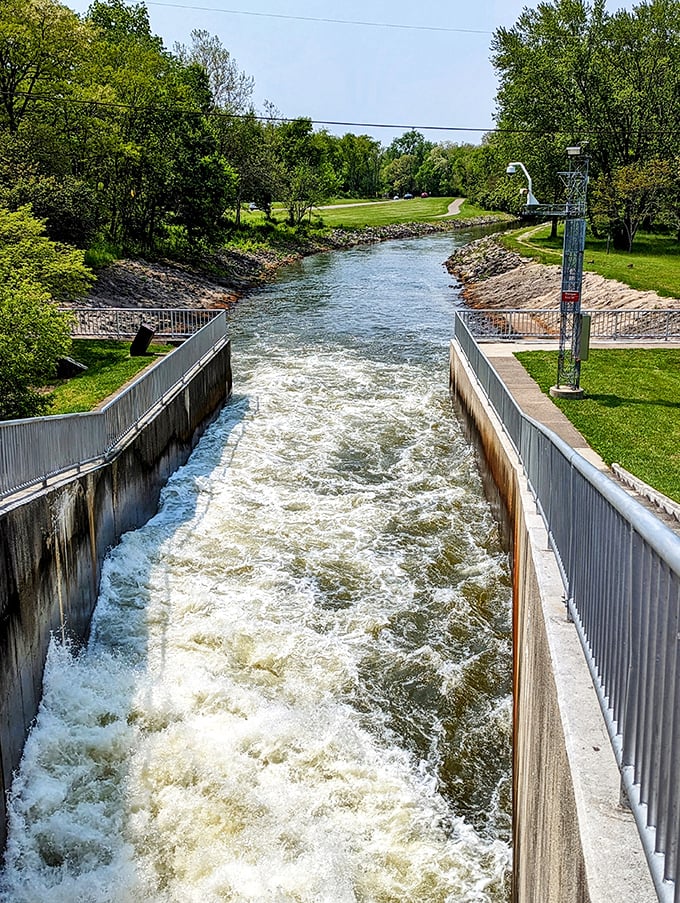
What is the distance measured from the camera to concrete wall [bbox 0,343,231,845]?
29.1ft

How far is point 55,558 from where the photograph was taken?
1066 centimetres

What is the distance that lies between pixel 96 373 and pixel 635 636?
1886 cm

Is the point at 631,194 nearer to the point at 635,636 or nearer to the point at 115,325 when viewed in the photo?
the point at 115,325

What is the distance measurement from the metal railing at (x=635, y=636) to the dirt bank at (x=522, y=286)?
27124 millimetres

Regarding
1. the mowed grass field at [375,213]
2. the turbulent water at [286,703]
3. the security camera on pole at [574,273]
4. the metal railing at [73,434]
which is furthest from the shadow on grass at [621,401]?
the mowed grass field at [375,213]

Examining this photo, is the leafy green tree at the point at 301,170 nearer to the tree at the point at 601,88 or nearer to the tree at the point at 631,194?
the tree at the point at 601,88

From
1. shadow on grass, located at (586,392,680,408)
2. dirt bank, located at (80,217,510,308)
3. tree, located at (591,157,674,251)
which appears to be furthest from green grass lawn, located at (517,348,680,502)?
tree, located at (591,157,674,251)

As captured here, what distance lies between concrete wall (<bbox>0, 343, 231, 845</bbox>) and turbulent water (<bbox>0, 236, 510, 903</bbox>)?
0.33m

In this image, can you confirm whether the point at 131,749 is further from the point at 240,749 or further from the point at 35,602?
the point at 35,602

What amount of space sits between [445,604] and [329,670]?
7.92 ft

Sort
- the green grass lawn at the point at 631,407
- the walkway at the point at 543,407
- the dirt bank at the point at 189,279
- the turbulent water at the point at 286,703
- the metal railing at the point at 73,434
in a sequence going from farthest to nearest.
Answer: the dirt bank at the point at 189,279, the green grass lawn at the point at 631,407, the walkway at the point at 543,407, the metal railing at the point at 73,434, the turbulent water at the point at 286,703

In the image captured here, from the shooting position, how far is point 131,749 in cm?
922

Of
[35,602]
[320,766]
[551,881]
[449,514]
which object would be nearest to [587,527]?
[551,881]

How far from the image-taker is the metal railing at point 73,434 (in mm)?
10086
